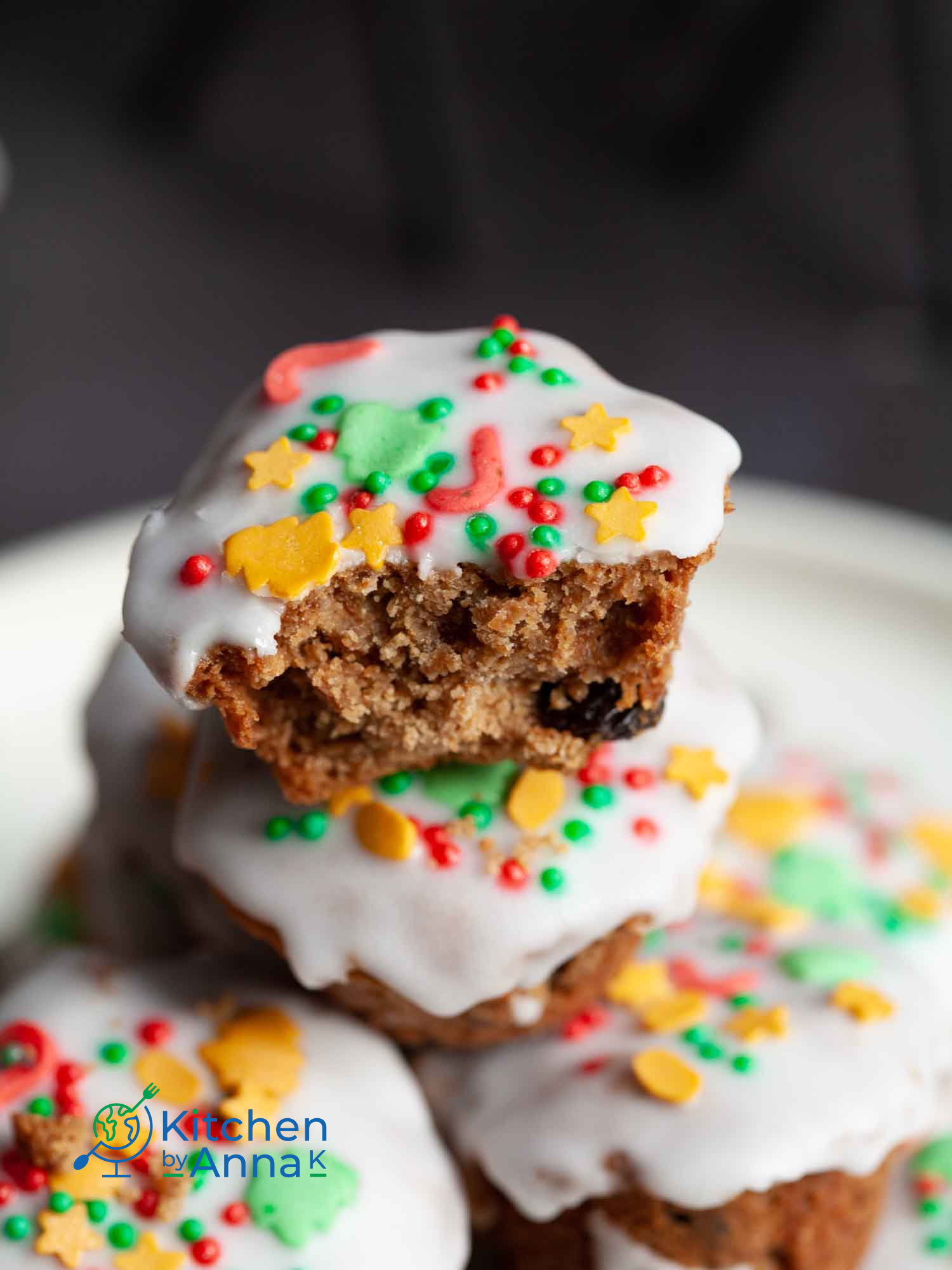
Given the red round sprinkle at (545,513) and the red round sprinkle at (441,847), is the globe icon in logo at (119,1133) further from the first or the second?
the red round sprinkle at (545,513)

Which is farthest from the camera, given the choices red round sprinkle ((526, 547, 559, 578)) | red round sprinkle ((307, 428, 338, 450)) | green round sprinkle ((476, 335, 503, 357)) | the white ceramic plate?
the white ceramic plate

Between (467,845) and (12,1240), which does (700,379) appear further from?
(12,1240)

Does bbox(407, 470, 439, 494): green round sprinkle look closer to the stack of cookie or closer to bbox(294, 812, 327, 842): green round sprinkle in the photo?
the stack of cookie

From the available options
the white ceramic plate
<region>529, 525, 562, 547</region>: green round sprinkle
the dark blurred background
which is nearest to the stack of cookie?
<region>529, 525, 562, 547</region>: green round sprinkle

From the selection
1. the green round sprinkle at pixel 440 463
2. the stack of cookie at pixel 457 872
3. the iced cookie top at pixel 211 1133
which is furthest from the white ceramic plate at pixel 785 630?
the green round sprinkle at pixel 440 463

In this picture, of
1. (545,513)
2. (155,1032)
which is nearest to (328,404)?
(545,513)

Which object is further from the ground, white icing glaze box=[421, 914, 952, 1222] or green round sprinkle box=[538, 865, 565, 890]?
green round sprinkle box=[538, 865, 565, 890]

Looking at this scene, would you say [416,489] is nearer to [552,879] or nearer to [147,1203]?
[552,879]
